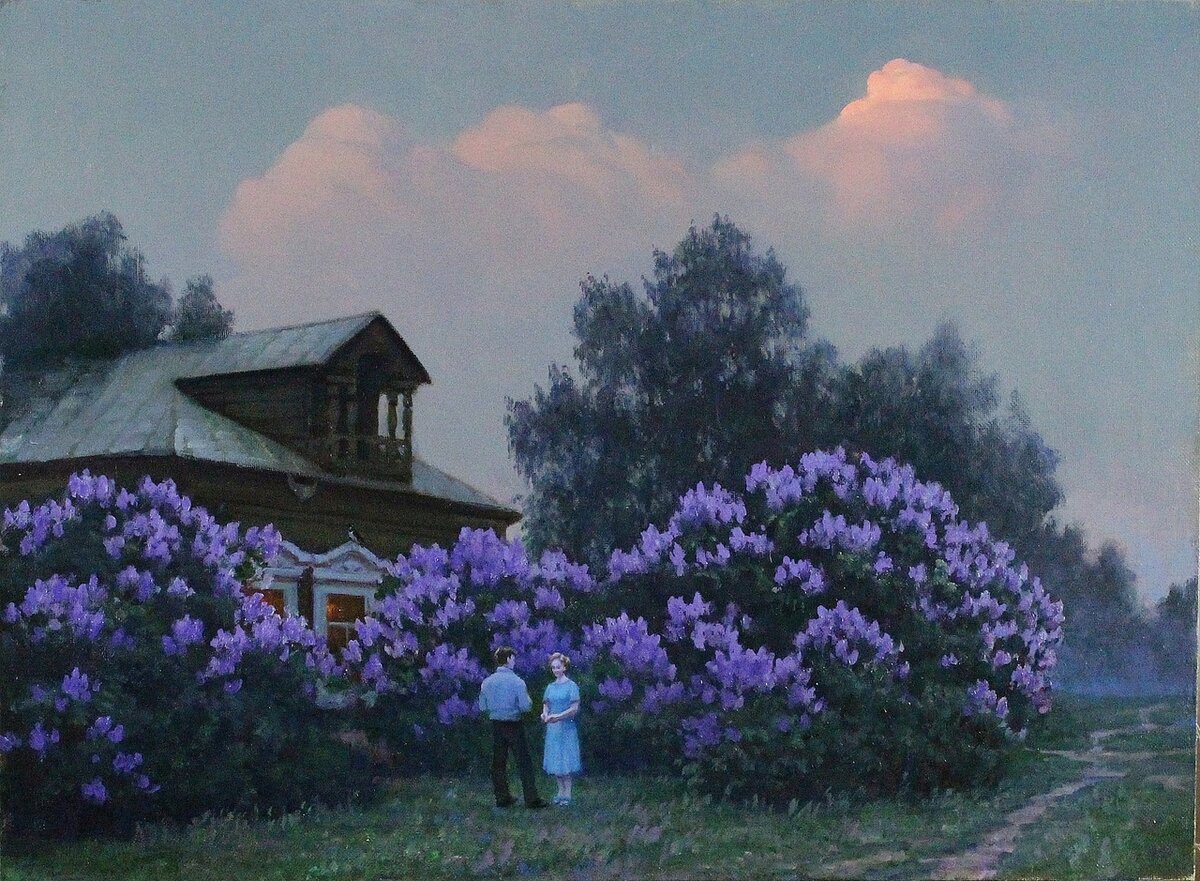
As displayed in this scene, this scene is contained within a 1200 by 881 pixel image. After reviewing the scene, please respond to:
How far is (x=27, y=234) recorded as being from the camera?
9164 millimetres

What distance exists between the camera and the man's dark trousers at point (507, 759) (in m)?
9.30

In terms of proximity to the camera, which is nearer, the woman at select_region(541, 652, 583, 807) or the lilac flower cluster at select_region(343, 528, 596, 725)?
the woman at select_region(541, 652, 583, 807)

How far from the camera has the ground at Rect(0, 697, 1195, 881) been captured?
853 cm

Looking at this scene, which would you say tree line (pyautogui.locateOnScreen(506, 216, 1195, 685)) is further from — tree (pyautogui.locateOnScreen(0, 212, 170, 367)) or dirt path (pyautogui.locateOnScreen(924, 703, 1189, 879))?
tree (pyautogui.locateOnScreen(0, 212, 170, 367))

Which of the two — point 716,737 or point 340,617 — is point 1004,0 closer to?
point 716,737

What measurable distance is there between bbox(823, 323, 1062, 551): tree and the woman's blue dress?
2887 mm

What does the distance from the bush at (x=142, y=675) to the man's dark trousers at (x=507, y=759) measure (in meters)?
1.01

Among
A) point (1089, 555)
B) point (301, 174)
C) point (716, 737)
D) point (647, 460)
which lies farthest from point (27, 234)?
point (1089, 555)

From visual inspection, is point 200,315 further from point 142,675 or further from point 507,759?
point 507,759

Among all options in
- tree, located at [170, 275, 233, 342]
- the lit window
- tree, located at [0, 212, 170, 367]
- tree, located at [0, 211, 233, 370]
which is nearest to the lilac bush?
the lit window

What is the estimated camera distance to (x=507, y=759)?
374 inches

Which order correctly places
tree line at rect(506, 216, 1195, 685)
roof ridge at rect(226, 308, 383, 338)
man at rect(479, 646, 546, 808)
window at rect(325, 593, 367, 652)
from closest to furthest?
man at rect(479, 646, 546, 808) → roof ridge at rect(226, 308, 383, 338) → tree line at rect(506, 216, 1195, 685) → window at rect(325, 593, 367, 652)

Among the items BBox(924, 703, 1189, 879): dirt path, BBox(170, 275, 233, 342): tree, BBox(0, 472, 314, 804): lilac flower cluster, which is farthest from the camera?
BBox(170, 275, 233, 342): tree

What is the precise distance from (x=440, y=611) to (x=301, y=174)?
10.6 ft
